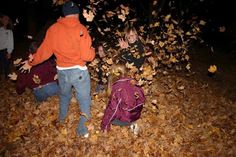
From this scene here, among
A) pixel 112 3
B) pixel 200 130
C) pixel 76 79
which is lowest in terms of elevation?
pixel 112 3

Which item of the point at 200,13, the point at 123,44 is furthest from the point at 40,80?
the point at 200,13

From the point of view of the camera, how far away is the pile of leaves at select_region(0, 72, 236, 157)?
5.50m

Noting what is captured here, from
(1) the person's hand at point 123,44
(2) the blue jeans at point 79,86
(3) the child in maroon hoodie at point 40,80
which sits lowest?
(3) the child in maroon hoodie at point 40,80

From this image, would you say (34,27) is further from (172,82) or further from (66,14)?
(66,14)

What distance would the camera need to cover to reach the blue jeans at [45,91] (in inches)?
260

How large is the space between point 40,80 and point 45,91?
12.2 inches

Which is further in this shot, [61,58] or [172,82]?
[172,82]

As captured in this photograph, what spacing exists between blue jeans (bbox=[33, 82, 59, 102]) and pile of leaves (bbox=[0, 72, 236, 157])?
0.17 meters

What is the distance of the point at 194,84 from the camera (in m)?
8.46

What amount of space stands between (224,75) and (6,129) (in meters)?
7.41

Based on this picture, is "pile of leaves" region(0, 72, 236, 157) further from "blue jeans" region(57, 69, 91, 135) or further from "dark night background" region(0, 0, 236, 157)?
"blue jeans" region(57, 69, 91, 135)

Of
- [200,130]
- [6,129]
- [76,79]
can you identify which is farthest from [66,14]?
[200,130]

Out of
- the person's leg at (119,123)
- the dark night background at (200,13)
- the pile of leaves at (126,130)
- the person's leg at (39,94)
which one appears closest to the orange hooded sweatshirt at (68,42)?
the person's leg at (119,123)

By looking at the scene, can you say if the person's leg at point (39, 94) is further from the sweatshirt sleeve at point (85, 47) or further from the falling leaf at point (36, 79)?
the sweatshirt sleeve at point (85, 47)
